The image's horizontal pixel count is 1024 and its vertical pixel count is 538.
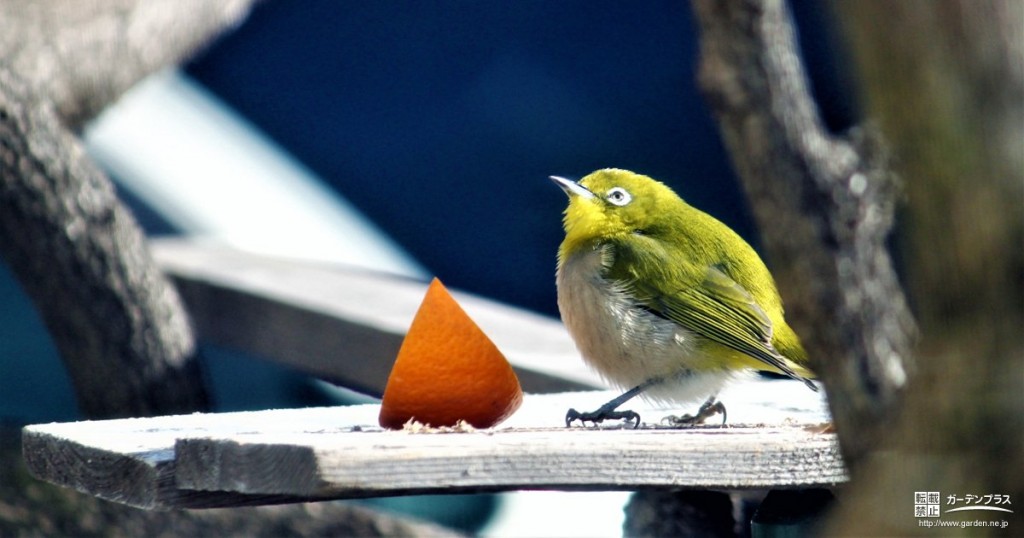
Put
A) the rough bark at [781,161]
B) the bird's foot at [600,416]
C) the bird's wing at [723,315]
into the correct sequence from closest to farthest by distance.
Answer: the rough bark at [781,161]
the bird's foot at [600,416]
the bird's wing at [723,315]

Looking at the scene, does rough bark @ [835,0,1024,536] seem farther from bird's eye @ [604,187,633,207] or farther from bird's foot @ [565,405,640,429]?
bird's eye @ [604,187,633,207]

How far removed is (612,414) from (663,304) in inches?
12.2

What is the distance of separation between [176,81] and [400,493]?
4295 mm

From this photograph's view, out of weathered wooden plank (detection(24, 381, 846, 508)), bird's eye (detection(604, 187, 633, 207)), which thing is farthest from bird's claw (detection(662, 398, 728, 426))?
bird's eye (detection(604, 187, 633, 207))

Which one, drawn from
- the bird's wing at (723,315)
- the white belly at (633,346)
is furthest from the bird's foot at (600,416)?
Result: the bird's wing at (723,315)

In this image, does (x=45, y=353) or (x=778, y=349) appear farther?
(x=45, y=353)

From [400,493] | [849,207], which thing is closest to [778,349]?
[849,207]

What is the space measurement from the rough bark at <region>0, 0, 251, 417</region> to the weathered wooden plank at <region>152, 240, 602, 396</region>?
47cm

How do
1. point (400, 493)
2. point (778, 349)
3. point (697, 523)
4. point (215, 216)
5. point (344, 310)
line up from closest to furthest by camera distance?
1. point (400, 493)
2. point (778, 349)
3. point (697, 523)
4. point (344, 310)
5. point (215, 216)

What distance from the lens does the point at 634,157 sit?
5914 millimetres

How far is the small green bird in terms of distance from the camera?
2969 millimetres

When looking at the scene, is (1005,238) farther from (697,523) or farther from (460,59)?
(460,59)

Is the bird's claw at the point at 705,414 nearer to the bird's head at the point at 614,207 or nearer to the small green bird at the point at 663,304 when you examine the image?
the small green bird at the point at 663,304

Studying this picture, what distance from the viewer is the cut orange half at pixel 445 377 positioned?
8.46 feet
